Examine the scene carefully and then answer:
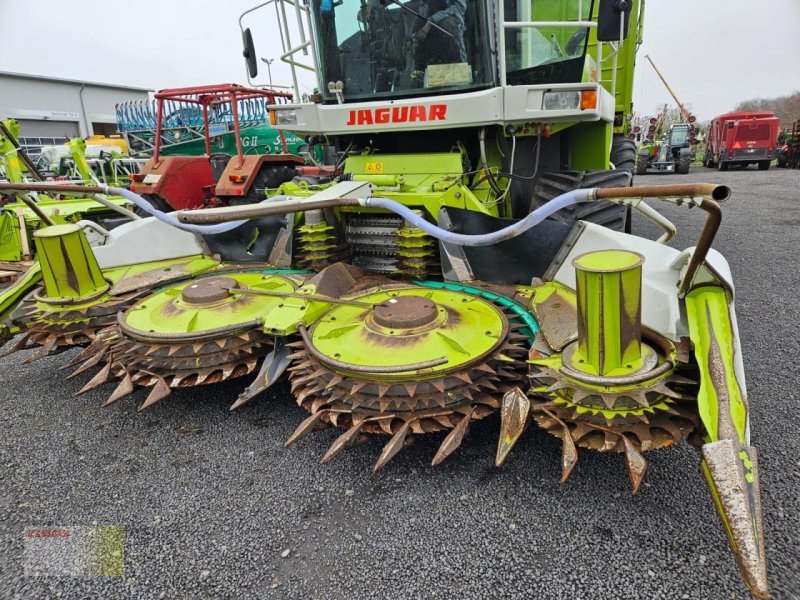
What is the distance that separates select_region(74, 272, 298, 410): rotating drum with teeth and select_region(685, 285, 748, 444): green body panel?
6.34 feet

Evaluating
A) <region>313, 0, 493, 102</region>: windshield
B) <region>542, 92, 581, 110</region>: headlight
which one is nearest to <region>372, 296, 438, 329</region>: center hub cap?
<region>542, 92, 581, 110</region>: headlight

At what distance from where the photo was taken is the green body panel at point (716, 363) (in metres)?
1.52

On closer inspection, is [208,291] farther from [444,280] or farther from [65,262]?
[444,280]

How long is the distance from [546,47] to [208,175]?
554cm

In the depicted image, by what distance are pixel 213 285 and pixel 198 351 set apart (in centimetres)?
53

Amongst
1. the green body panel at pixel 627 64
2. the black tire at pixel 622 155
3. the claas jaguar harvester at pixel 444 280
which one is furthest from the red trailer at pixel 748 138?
the claas jaguar harvester at pixel 444 280

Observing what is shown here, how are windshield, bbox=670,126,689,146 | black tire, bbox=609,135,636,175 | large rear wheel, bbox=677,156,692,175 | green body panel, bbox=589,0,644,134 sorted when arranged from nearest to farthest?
green body panel, bbox=589,0,644,134 → black tire, bbox=609,135,636,175 → large rear wheel, bbox=677,156,692,175 → windshield, bbox=670,126,689,146

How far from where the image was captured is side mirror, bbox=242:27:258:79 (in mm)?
4039

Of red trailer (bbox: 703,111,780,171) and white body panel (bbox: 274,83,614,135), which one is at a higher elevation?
white body panel (bbox: 274,83,614,135)

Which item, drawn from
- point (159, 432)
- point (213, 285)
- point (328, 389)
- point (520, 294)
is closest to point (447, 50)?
point (520, 294)

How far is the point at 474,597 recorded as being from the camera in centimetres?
158

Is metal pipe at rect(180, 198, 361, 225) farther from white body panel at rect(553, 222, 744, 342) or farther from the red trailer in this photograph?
the red trailer

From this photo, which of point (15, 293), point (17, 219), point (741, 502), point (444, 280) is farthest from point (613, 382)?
point (17, 219)

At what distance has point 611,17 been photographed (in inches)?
107
